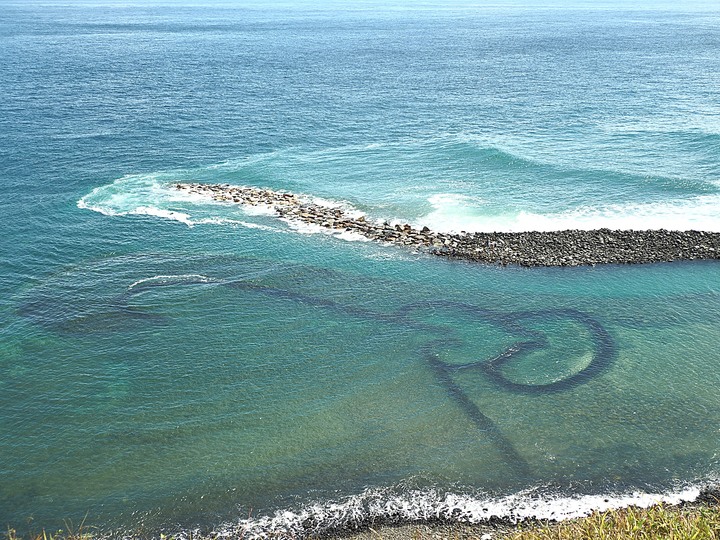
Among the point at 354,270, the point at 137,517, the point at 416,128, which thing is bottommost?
the point at 137,517

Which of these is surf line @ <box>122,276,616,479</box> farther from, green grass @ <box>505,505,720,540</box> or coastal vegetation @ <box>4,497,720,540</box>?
green grass @ <box>505,505,720,540</box>

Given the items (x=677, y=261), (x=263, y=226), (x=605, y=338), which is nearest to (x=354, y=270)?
(x=263, y=226)

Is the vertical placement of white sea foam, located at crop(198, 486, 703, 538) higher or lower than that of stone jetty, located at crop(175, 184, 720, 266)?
lower

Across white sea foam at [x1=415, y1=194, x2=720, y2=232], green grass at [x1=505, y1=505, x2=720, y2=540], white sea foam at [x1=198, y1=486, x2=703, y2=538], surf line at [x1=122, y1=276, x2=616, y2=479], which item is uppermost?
white sea foam at [x1=415, y1=194, x2=720, y2=232]

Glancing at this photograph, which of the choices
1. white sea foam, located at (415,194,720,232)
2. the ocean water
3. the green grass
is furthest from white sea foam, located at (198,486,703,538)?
white sea foam, located at (415,194,720,232)

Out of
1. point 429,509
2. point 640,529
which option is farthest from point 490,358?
point 640,529

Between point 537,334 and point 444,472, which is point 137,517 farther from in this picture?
point 537,334

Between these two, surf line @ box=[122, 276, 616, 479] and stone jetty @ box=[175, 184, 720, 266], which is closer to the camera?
surf line @ box=[122, 276, 616, 479]
